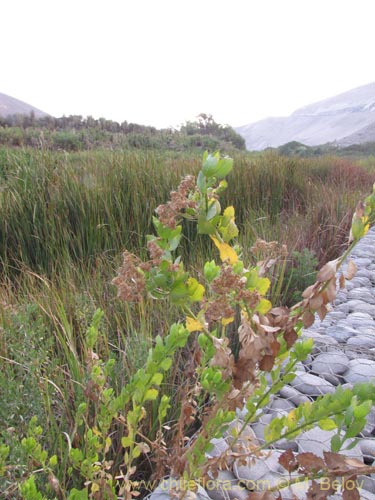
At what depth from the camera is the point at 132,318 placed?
6.93 feet

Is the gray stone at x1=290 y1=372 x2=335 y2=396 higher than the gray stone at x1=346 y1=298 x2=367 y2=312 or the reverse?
higher

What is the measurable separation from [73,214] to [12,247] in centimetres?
58

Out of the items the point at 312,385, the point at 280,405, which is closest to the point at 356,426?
the point at 280,405

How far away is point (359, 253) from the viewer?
3955 millimetres

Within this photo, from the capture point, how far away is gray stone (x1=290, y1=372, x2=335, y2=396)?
172 centimetres

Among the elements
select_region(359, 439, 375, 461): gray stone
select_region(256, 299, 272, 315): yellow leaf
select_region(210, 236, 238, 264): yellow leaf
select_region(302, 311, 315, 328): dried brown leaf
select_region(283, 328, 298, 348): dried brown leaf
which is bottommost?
select_region(359, 439, 375, 461): gray stone

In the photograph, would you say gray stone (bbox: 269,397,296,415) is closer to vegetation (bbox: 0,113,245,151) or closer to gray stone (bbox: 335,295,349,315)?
gray stone (bbox: 335,295,349,315)

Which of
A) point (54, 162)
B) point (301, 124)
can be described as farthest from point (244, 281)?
point (301, 124)

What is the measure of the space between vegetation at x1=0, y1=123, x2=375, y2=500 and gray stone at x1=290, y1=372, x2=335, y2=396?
1.02ft

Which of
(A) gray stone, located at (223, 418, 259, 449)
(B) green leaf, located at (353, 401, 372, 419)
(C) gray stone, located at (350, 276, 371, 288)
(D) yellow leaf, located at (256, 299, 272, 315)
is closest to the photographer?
(B) green leaf, located at (353, 401, 372, 419)

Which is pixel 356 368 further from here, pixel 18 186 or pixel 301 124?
pixel 301 124

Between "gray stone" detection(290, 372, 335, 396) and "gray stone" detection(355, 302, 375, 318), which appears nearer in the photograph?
"gray stone" detection(290, 372, 335, 396)

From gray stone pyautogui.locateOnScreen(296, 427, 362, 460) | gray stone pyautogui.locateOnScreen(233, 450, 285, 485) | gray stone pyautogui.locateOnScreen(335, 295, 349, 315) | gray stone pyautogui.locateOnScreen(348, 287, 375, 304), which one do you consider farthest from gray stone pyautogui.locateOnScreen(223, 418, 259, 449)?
gray stone pyautogui.locateOnScreen(348, 287, 375, 304)

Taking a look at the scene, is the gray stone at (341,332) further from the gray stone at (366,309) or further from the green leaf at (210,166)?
the green leaf at (210,166)
